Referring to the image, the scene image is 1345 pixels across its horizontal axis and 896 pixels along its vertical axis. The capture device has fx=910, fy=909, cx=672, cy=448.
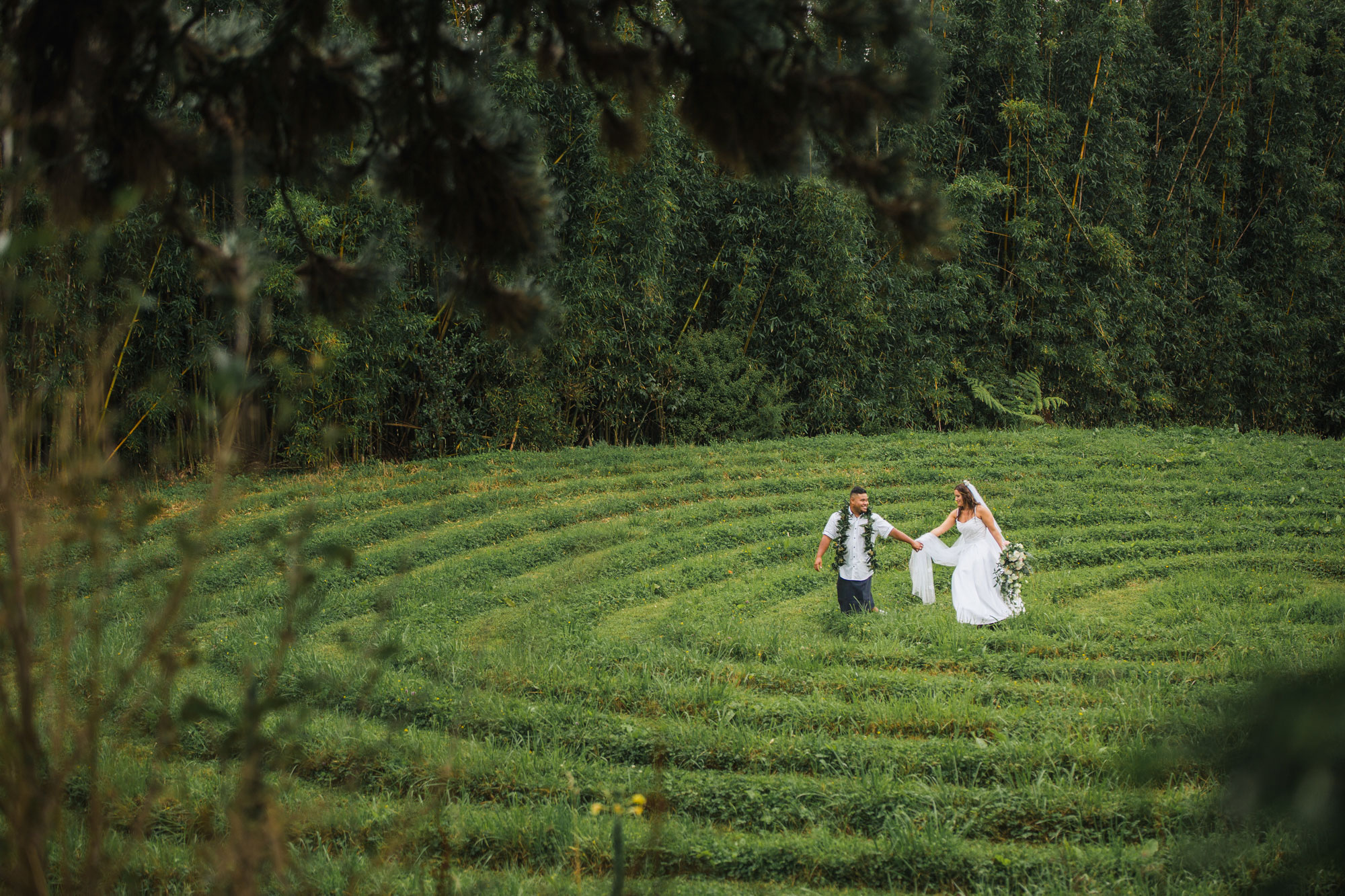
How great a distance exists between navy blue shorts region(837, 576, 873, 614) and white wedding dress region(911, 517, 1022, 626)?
0.77 meters

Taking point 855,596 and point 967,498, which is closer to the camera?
point 855,596

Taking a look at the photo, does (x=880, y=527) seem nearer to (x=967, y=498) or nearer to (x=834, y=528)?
(x=834, y=528)

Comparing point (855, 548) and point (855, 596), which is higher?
point (855, 548)

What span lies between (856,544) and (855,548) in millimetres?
35

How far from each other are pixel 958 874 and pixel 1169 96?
21.4 metres

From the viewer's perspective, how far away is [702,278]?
17.4 m

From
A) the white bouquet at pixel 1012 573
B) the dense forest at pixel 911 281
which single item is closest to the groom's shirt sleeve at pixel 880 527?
the white bouquet at pixel 1012 573

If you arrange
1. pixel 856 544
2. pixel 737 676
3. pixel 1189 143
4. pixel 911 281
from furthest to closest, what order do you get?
pixel 1189 143, pixel 911 281, pixel 856 544, pixel 737 676

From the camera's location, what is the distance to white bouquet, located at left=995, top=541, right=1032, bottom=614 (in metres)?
7.73

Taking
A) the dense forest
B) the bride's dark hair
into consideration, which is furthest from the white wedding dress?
the dense forest

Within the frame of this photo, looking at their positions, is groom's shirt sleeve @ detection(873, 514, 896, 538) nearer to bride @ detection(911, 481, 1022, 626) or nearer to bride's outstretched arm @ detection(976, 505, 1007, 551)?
bride @ detection(911, 481, 1022, 626)

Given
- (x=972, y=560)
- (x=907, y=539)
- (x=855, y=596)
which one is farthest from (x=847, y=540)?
(x=972, y=560)

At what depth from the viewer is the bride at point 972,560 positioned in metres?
7.86

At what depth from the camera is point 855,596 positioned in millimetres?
7840
